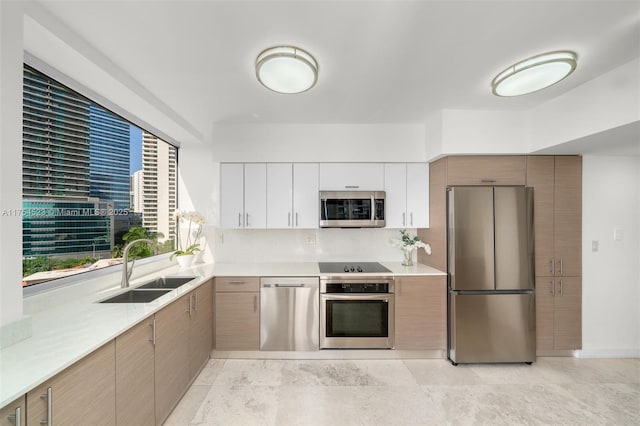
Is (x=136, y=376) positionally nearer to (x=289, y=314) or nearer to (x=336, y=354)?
(x=289, y=314)

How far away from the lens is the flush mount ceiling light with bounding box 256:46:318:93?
5.26ft

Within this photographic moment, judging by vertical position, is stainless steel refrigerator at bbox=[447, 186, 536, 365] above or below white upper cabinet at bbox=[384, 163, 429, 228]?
below

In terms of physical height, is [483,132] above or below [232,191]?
above

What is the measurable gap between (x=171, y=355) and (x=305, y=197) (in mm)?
1911

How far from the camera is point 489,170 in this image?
2705mm

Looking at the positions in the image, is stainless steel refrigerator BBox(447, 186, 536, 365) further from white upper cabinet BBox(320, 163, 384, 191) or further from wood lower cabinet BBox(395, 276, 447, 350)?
white upper cabinet BBox(320, 163, 384, 191)

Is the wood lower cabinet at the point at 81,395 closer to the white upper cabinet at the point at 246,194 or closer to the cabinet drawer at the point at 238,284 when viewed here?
the cabinet drawer at the point at 238,284

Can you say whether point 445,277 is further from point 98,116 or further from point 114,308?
point 98,116

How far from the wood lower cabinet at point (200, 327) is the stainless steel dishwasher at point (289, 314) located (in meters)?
0.51

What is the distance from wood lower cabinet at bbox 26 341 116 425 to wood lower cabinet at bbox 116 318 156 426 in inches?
2.1

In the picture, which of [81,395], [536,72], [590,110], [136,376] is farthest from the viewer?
[590,110]

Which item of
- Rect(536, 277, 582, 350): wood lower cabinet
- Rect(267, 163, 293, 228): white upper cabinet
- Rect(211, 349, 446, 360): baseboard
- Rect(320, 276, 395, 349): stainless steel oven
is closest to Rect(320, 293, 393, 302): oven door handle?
Rect(320, 276, 395, 349): stainless steel oven

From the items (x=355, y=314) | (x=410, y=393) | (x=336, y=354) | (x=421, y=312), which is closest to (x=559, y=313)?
(x=421, y=312)

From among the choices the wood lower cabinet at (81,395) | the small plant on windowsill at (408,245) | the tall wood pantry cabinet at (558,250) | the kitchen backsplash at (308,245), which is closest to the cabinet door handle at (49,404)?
the wood lower cabinet at (81,395)
